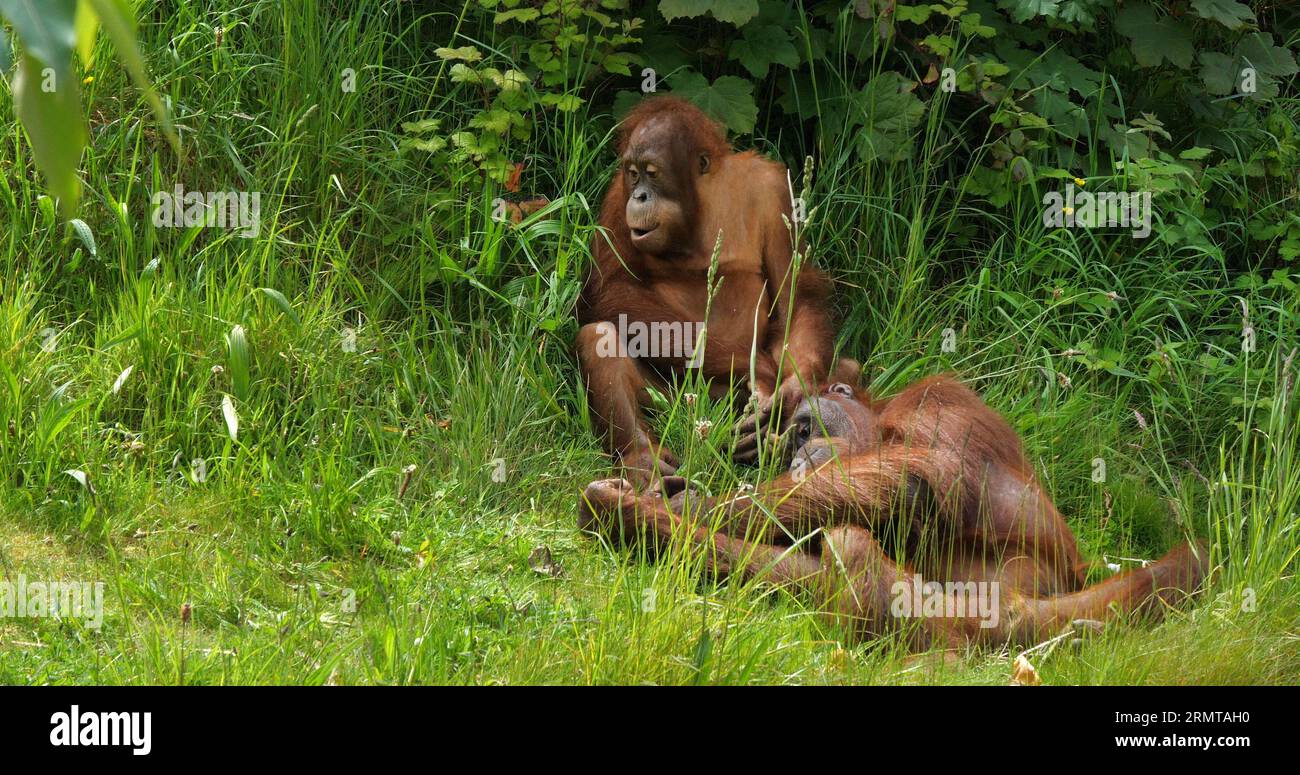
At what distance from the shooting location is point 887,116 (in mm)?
5082

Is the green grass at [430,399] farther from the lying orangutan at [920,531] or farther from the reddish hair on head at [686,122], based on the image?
the reddish hair on head at [686,122]

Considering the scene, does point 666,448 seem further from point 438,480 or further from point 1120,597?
point 1120,597

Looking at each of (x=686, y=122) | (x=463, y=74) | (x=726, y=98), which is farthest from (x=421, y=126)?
(x=726, y=98)

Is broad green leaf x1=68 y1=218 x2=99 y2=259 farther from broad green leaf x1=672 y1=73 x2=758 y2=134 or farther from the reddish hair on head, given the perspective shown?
broad green leaf x1=672 y1=73 x2=758 y2=134

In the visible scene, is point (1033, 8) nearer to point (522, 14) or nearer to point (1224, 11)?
point (1224, 11)

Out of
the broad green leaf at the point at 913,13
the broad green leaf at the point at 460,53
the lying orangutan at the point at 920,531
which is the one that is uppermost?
the broad green leaf at the point at 913,13

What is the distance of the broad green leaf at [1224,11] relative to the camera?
16.5ft

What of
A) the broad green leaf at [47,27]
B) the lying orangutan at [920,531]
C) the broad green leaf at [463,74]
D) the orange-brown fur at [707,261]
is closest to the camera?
the broad green leaf at [47,27]

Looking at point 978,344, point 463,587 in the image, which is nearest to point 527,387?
point 463,587

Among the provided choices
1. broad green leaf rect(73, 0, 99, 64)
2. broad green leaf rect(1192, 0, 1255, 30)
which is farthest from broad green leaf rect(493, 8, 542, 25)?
broad green leaf rect(73, 0, 99, 64)

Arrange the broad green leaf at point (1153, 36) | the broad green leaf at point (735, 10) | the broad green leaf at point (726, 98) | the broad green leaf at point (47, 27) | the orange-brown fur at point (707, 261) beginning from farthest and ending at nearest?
the broad green leaf at point (1153, 36) → the broad green leaf at point (726, 98) → the broad green leaf at point (735, 10) → the orange-brown fur at point (707, 261) → the broad green leaf at point (47, 27)

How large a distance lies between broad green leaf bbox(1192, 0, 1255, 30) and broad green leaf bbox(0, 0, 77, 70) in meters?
4.90

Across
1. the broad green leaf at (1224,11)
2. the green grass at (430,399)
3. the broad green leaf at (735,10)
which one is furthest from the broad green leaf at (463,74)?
the broad green leaf at (1224,11)

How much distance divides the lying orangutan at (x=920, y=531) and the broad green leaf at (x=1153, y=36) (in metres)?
2.00
